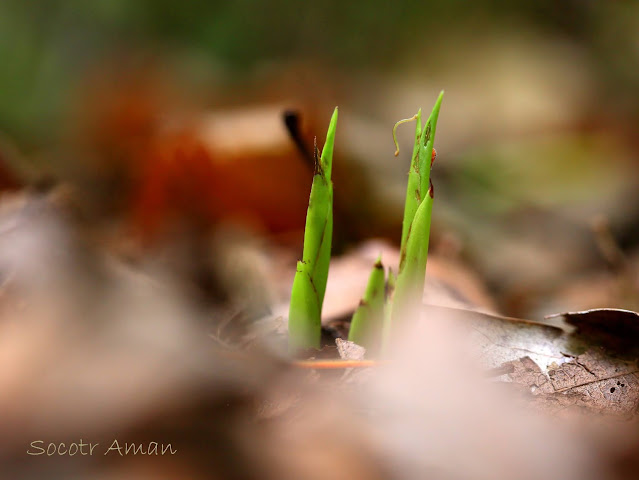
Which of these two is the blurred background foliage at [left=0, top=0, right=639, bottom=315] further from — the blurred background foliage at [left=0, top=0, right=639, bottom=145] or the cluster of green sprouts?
the cluster of green sprouts

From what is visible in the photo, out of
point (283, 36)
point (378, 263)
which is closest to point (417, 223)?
point (378, 263)

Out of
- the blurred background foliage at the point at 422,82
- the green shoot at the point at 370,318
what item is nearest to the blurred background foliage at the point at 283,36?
the blurred background foliage at the point at 422,82

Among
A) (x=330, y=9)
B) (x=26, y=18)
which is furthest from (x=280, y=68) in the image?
(x=26, y=18)

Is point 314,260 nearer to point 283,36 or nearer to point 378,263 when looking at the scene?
point 378,263

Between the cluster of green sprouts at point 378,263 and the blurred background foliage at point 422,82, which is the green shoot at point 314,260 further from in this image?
the blurred background foliage at point 422,82

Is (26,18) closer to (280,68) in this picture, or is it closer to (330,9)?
(280,68)

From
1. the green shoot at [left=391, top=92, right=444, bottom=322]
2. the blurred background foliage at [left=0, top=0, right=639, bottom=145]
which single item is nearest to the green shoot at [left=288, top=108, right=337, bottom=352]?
the green shoot at [left=391, top=92, right=444, bottom=322]
